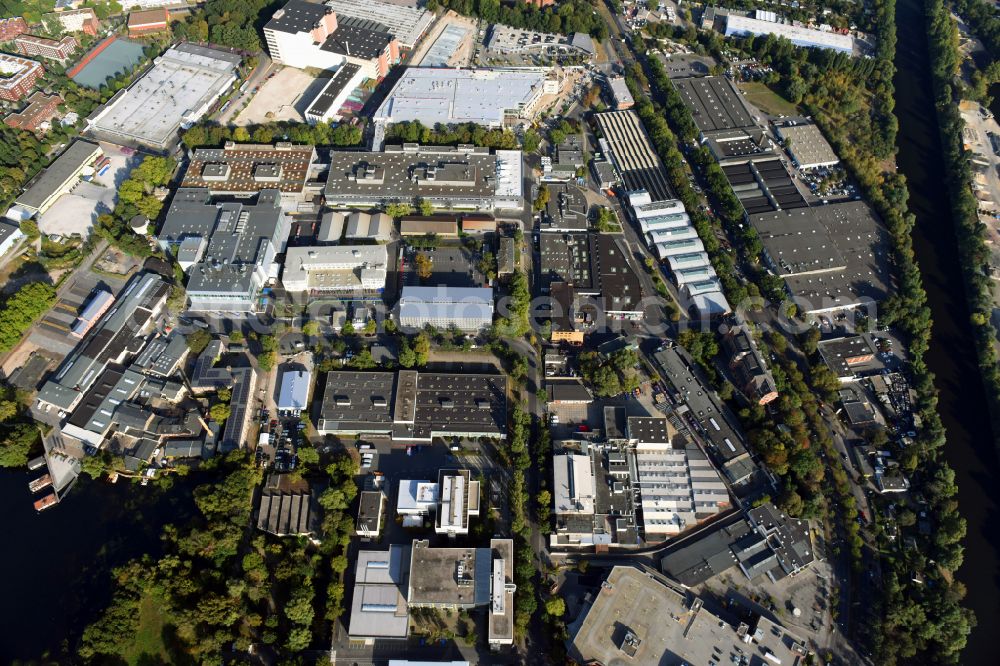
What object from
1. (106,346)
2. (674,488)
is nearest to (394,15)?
(106,346)

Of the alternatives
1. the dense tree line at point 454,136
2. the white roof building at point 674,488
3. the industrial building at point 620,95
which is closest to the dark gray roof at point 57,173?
the dense tree line at point 454,136

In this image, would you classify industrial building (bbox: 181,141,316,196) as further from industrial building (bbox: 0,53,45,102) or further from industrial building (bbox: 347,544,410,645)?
industrial building (bbox: 347,544,410,645)

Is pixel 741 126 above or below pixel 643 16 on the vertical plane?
below

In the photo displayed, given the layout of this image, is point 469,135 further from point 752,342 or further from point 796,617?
point 796,617

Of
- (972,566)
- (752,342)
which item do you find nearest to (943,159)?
(752,342)

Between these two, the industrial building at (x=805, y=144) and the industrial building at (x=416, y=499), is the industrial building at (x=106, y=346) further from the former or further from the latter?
the industrial building at (x=805, y=144)

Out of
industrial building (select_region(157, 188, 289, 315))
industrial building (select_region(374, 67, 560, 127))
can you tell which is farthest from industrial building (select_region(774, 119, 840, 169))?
industrial building (select_region(157, 188, 289, 315))
